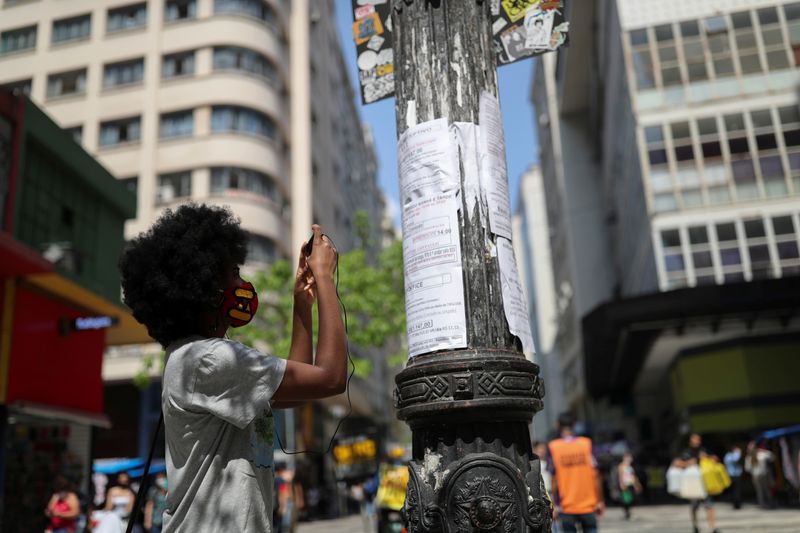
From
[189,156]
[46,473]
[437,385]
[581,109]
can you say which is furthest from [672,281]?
[581,109]

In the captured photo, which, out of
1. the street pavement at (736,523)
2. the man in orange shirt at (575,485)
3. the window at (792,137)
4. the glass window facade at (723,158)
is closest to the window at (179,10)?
the glass window facade at (723,158)

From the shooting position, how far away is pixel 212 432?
2002mm

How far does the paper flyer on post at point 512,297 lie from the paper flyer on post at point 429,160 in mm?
336

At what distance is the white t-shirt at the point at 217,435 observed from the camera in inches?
76.4

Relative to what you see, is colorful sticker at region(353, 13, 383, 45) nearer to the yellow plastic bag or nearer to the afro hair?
the afro hair

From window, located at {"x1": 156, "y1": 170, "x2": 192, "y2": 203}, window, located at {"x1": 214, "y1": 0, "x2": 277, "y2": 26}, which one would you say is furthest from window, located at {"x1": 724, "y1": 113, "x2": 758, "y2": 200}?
window, located at {"x1": 214, "y1": 0, "x2": 277, "y2": 26}

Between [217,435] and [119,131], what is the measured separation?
32789 millimetres

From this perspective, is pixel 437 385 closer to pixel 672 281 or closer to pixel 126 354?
pixel 672 281

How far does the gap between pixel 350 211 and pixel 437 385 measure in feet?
155

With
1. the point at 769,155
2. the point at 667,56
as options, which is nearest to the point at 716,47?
the point at 667,56

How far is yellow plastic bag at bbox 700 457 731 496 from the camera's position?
1180 centimetres

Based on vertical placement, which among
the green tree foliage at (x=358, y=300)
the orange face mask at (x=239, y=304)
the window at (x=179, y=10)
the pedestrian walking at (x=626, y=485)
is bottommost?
the pedestrian walking at (x=626, y=485)

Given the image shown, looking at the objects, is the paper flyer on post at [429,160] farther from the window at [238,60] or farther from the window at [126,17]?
the window at [126,17]

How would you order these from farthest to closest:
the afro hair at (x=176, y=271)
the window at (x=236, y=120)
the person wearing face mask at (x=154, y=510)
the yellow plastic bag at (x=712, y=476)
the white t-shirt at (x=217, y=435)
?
the window at (x=236, y=120) < the person wearing face mask at (x=154, y=510) < the yellow plastic bag at (x=712, y=476) < the afro hair at (x=176, y=271) < the white t-shirt at (x=217, y=435)
